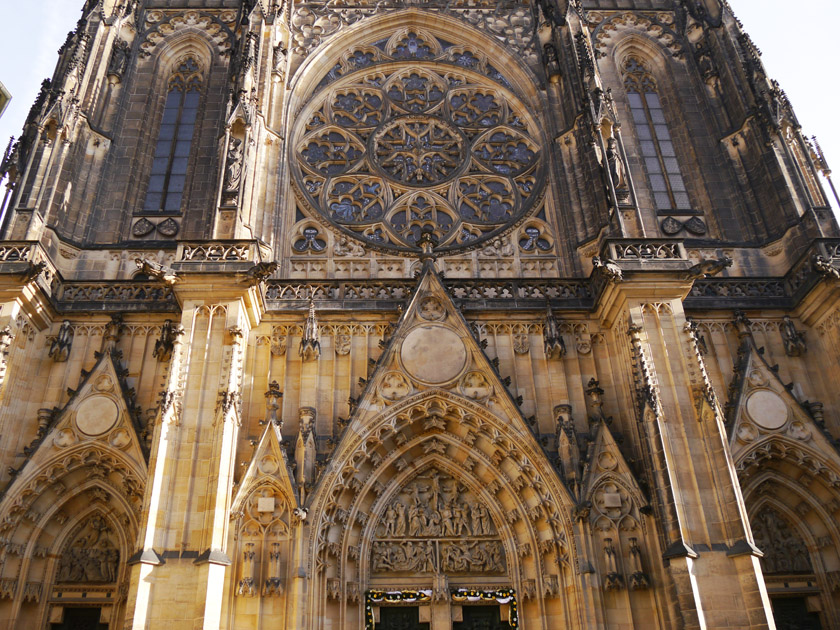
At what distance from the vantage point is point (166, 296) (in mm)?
13891

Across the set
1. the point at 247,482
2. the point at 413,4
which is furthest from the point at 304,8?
the point at 247,482

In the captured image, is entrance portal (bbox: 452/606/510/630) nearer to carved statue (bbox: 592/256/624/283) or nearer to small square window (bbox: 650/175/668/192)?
carved statue (bbox: 592/256/624/283)

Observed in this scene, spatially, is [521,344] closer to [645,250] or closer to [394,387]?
[394,387]

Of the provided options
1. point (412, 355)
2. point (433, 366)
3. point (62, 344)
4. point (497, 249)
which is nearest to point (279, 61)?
point (497, 249)

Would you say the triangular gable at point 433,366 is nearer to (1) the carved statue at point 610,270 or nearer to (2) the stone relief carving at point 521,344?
(2) the stone relief carving at point 521,344

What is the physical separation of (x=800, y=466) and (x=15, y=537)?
13104 millimetres

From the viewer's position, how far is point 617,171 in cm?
1430

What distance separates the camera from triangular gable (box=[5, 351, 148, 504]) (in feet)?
39.4

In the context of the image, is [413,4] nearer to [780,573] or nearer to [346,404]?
[346,404]

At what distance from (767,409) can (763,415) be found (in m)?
0.15

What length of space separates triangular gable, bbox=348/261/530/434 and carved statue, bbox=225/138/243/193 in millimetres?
4026

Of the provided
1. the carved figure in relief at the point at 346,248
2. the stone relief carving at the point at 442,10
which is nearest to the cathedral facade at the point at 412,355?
the carved figure in relief at the point at 346,248

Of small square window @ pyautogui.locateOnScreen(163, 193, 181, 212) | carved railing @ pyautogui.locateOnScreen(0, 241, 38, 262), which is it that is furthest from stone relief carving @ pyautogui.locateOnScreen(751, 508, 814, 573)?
carved railing @ pyautogui.locateOnScreen(0, 241, 38, 262)

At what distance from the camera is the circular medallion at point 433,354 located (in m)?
12.9
